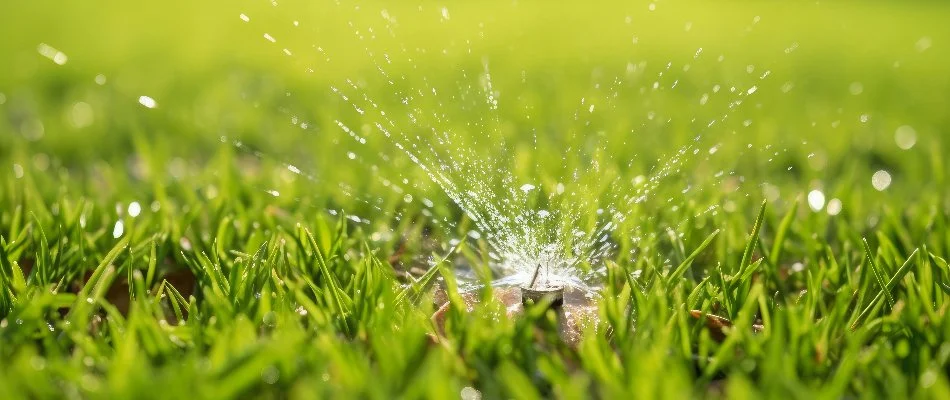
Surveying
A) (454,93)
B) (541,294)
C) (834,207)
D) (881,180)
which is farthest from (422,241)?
(454,93)

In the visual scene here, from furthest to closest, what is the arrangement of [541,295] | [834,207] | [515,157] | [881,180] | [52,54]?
[52,54] < [881,180] < [515,157] < [834,207] < [541,295]

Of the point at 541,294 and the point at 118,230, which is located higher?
the point at 541,294

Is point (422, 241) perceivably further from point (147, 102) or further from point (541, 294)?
point (147, 102)

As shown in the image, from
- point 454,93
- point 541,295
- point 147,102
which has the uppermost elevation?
point 541,295

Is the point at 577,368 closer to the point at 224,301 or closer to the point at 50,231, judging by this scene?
the point at 224,301

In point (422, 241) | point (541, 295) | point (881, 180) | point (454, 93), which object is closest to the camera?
point (541, 295)

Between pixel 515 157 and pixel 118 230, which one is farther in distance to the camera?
pixel 515 157

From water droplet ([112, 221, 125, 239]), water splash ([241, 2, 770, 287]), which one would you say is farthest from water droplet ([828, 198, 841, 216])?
water droplet ([112, 221, 125, 239])
